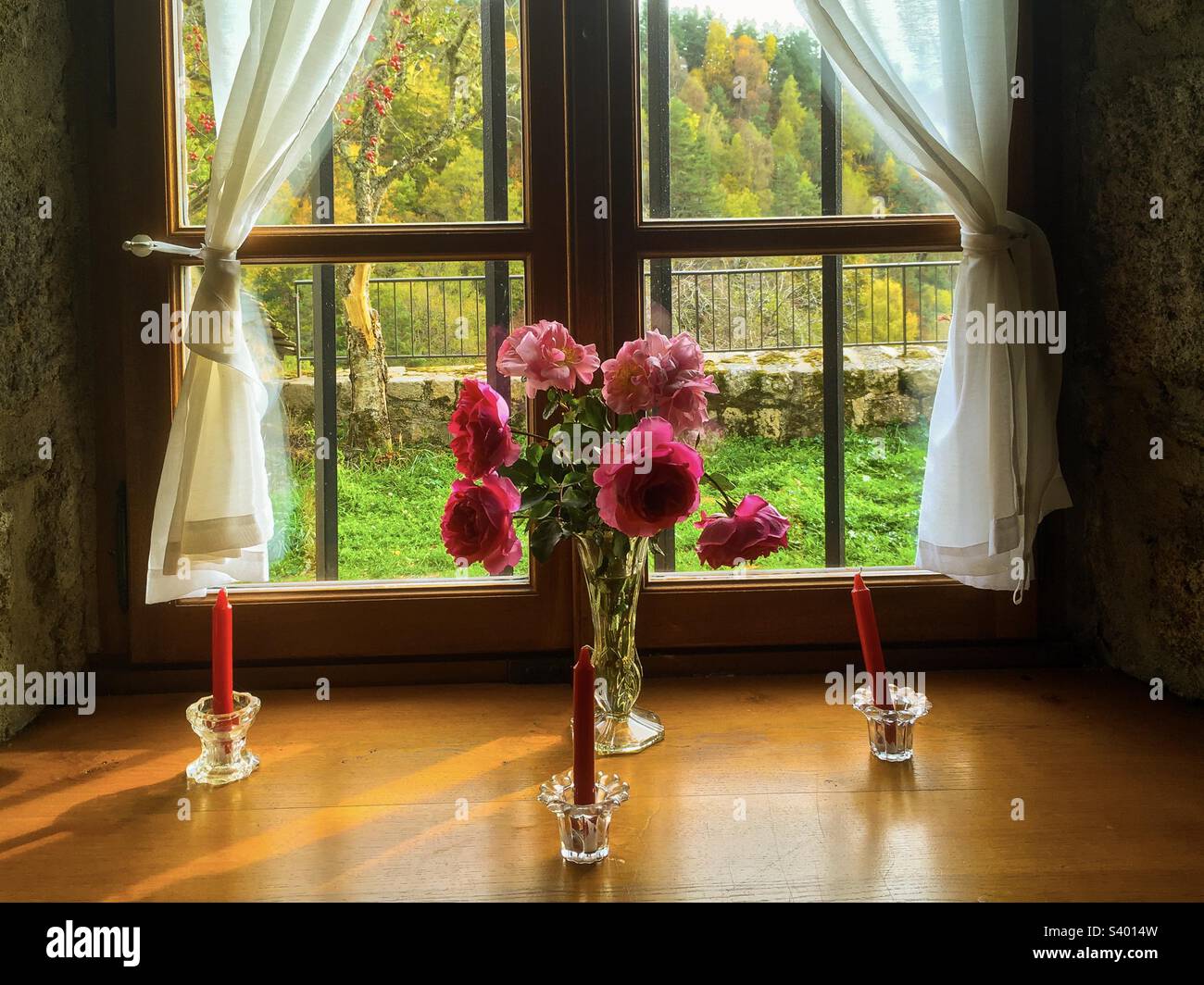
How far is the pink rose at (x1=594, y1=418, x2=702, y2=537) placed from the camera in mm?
1109

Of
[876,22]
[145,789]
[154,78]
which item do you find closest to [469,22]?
[154,78]

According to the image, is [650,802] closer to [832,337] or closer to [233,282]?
[832,337]

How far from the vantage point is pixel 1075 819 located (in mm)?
1133

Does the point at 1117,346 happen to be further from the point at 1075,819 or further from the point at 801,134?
the point at 1075,819

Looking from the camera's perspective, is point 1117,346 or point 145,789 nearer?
point 145,789

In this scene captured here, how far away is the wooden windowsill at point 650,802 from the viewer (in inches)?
40.1

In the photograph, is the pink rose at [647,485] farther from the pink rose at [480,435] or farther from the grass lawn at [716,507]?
the grass lawn at [716,507]

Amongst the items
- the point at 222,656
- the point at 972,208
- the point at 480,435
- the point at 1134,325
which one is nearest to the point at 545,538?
the point at 480,435

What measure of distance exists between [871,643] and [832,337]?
2.03 feet

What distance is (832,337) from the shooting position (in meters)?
1.67
